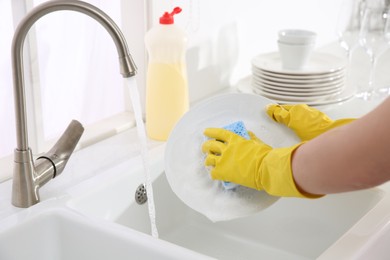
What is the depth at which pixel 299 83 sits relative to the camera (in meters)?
1.80

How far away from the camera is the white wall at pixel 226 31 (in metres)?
1.84

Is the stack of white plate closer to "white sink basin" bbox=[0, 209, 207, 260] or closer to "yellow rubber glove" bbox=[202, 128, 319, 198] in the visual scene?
"yellow rubber glove" bbox=[202, 128, 319, 198]

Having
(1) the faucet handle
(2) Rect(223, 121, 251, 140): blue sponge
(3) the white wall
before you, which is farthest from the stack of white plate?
(1) the faucet handle

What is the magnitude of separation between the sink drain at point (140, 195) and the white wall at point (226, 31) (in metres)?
0.46

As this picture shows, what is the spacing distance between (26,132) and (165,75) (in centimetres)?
45

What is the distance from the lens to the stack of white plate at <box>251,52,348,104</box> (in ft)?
5.90

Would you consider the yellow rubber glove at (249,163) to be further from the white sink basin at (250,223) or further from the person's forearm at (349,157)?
the white sink basin at (250,223)

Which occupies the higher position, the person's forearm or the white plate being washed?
the person's forearm

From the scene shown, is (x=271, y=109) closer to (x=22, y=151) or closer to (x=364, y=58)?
(x=22, y=151)

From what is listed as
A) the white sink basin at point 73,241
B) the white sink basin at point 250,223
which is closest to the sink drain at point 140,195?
the white sink basin at point 250,223

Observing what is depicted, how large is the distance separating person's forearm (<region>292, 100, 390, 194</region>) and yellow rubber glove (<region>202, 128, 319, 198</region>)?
0.04 metres

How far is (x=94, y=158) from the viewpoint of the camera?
1.52 metres

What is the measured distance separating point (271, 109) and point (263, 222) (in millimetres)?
286

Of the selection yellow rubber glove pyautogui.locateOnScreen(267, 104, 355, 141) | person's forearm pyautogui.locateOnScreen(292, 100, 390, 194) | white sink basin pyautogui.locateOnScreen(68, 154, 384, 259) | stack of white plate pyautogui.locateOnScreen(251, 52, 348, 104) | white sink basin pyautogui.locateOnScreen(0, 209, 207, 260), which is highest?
person's forearm pyautogui.locateOnScreen(292, 100, 390, 194)
